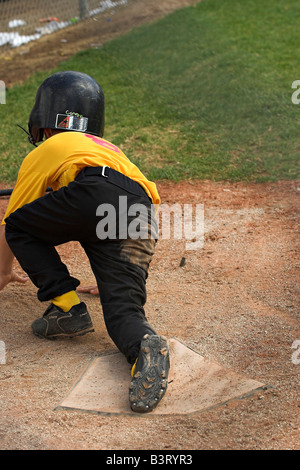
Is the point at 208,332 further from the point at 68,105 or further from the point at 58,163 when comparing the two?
the point at 68,105

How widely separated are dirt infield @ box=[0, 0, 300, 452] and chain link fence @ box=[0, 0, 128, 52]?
20.9 ft

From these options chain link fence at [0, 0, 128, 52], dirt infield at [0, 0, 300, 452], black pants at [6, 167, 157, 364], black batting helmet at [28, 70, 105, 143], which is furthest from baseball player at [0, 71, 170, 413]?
chain link fence at [0, 0, 128, 52]

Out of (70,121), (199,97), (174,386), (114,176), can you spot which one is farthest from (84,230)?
(199,97)

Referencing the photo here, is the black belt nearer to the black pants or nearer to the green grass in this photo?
the black pants

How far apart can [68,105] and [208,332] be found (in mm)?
1570

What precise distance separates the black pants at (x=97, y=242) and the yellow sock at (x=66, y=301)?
2.7 inches

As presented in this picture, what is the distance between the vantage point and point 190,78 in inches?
338

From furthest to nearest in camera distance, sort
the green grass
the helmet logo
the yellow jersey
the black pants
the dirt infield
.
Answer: the green grass → the helmet logo → the yellow jersey → the black pants → the dirt infield

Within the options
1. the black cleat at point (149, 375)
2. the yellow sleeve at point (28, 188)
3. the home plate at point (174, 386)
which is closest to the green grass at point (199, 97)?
the yellow sleeve at point (28, 188)

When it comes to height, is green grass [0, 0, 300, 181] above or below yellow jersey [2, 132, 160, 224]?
above

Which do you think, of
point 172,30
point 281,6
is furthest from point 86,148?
point 281,6

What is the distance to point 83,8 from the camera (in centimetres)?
1165

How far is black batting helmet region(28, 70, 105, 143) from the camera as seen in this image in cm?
374

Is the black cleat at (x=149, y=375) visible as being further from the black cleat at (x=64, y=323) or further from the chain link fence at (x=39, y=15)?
the chain link fence at (x=39, y=15)
